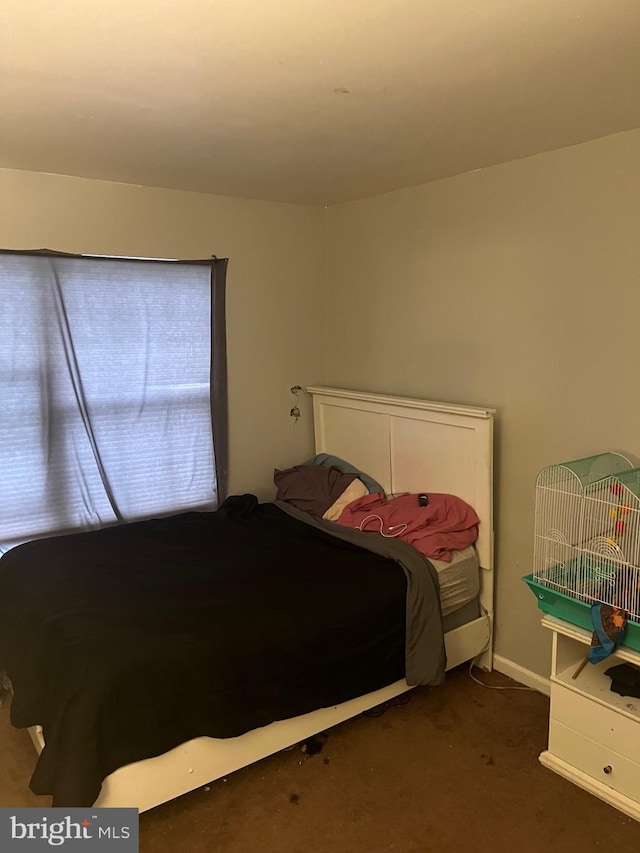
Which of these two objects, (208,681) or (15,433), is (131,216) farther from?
(208,681)

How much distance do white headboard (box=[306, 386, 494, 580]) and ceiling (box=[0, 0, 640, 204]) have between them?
110 centimetres

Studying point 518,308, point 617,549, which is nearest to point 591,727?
point 617,549

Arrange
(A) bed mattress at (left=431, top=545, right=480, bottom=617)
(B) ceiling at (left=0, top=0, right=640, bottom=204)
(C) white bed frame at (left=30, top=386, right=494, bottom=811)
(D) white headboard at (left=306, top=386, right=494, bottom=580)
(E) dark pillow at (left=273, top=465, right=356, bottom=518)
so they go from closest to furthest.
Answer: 1. (B) ceiling at (left=0, top=0, right=640, bottom=204)
2. (C) white bed frame at (left=30, top=386, right=494, bottom=811)
3. (A) bed mattress at (left=431, top=545, right=480, bottom=617)
4. (D) white headboard at (left=306, top=386, right=494, bottom=580)
5. (E) dark pillow at (left=273, top=465, right=356, bottom=518)

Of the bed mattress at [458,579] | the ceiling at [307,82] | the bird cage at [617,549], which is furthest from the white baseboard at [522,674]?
the ceiling at [307,82]

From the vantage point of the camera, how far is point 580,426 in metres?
2.64

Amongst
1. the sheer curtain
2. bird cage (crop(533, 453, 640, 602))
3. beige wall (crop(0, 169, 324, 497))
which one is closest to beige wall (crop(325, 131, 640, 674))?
bird cage (crop(533, 453, 640, 602))

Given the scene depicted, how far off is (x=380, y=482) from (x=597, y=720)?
1536 millimetres

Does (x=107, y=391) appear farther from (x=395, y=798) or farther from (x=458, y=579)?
(x=395, y=798)

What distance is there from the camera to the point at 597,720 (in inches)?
88.4

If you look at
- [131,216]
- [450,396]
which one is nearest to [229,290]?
[131,216]

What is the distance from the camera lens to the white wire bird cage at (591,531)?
2.20 m

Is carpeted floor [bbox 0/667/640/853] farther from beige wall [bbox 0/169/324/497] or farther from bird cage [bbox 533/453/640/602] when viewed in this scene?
beige wall [bbox 0/169/324/497]

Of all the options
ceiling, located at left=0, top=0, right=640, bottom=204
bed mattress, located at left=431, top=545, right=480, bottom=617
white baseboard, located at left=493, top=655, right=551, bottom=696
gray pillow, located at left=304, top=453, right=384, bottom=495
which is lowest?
white baseboard, located at left=493, top=655, right=551, bottom=696

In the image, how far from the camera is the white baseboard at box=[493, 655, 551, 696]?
9.43 feet
